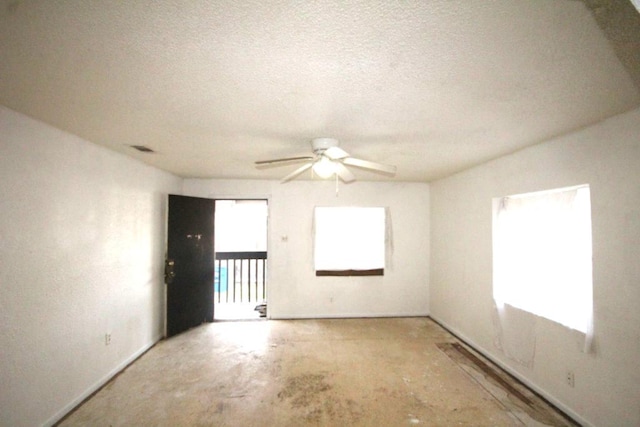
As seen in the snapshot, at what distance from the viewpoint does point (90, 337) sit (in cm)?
252

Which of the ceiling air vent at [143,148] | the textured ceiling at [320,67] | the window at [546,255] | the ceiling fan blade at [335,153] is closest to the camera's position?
the textured ceiling at [320,67]

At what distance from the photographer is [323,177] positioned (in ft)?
9.07

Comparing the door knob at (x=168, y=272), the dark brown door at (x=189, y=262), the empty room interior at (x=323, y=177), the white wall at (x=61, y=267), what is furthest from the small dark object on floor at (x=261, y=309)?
the white wall at (x=61, y=267)

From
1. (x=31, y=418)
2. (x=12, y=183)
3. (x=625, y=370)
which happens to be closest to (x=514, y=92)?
(x=625, y=370)

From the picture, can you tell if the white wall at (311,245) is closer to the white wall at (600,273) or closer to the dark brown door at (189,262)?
the dark brown door at (189,262)

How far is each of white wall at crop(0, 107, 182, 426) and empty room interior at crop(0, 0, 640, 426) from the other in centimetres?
2

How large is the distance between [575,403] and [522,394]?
421 millimetres

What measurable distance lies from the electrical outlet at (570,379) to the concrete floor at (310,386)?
0.94 ft

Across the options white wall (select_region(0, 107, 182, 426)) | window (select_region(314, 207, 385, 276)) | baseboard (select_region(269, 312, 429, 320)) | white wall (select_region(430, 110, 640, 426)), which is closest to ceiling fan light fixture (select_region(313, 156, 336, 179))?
white wall (select_region(430, 110, 640, 426))

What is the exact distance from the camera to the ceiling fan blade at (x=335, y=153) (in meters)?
2.08

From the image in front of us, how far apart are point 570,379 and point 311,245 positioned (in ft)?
11.3

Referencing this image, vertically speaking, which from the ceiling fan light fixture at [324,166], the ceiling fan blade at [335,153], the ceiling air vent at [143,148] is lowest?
the ceiling fan light fixture at [324,166]

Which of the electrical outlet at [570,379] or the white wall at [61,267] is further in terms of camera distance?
the electrical outlet at [570,379]

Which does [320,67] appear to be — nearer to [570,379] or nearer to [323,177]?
[323,177]
